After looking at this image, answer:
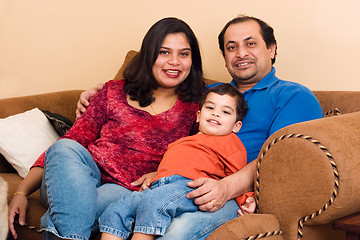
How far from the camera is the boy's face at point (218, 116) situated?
5.54 feet

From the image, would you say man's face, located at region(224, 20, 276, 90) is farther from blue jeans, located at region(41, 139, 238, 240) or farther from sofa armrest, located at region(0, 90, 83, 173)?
sofa armrest, located at region(0, 90, 83, 173)

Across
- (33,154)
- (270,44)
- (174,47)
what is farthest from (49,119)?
(270,44)

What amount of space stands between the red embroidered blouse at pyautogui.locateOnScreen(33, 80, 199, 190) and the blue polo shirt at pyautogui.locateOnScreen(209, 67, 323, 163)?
1.02 ft

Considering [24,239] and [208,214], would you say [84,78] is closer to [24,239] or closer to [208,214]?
[24,239]

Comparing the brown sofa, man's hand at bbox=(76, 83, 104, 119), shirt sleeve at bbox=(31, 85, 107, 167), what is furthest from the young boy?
man's hand at bbox=(76, 83, 104, 119)

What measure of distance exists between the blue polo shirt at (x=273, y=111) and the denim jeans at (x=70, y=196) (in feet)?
2.06

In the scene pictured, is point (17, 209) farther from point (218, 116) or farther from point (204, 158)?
point (218, 116)

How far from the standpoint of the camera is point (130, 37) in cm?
304

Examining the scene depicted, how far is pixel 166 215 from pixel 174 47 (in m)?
0.90

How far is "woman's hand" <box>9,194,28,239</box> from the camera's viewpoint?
1.68 m

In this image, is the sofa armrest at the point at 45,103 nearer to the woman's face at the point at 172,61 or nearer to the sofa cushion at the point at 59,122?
the sofa cushion at the point at 59,122

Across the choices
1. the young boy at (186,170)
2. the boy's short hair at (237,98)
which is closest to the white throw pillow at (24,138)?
the young boy at (186,170)

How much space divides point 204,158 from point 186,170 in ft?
0.32

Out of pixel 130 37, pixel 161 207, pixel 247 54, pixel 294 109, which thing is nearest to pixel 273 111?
pixel 294 109
